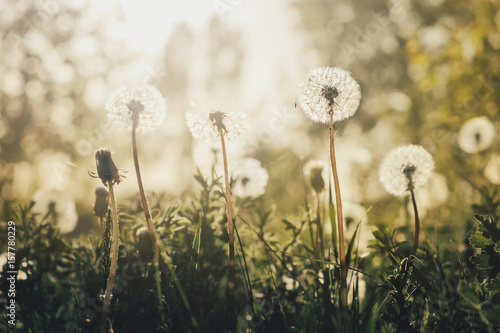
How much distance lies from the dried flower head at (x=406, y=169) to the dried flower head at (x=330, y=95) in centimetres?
37

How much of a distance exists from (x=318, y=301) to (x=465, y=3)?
469cm

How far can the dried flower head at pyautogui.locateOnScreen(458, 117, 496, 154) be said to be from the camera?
3.00m

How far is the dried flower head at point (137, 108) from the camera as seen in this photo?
1320 millimetres

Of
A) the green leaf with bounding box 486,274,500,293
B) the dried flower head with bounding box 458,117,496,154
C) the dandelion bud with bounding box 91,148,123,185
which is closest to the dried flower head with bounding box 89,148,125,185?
the dandelion bud with bounding box 91,148,123,185

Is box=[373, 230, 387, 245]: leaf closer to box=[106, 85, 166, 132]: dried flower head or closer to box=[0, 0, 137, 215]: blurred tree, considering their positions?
box=[106, 85, 166, 132]: dried flower head

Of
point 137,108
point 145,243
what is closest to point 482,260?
point 145,243

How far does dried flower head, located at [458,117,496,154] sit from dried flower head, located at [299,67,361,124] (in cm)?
232

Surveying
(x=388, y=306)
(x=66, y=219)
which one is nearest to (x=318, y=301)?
(x=388, y=306)

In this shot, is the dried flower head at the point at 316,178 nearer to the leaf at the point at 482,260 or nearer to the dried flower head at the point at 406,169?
the dried flower head at the point at 406,169

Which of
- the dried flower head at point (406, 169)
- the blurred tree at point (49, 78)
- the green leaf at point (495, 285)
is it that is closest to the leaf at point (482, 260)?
→ the green leaf at point (495, 285)

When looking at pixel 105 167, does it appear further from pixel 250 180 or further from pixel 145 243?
pixel 250 180

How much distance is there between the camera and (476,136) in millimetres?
3084

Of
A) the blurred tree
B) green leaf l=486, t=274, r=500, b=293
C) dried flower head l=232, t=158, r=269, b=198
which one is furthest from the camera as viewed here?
the blurred tree

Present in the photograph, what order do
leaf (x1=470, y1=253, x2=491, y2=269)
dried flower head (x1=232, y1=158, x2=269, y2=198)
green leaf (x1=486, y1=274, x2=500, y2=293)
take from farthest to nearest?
dried flower head (x1=232, y1=158, x2=269, y2=198)
leaf (x1=470, y1=253, x2=491, y2=269)
green leaf (x1=486, y1=274, x2=500, y2=293)
